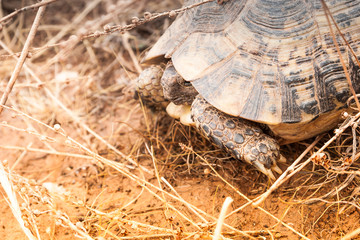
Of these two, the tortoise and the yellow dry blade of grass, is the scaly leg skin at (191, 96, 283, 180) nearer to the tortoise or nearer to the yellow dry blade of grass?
the tortoise

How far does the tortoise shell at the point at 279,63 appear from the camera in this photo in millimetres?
1919

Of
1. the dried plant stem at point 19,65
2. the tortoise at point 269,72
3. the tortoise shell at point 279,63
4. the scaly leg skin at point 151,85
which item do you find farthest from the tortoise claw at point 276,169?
the dried plant stem at point 19,65

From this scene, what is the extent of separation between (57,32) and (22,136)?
1.61 metres

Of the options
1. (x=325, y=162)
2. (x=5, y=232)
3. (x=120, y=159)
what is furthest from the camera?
(x=120, y=159)

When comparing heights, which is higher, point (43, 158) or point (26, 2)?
point (26, 2)

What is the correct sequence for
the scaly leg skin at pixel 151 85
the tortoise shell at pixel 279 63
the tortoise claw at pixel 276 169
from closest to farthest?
the tortoise shell at pixel 279 63 → the tortoise claw at pixel 276 169 → the scaly leg skin at pixel 151 85

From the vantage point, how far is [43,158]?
2723 mm

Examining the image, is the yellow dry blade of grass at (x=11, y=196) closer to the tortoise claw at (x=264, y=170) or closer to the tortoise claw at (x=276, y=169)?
the tortoise claw at (x=264, y=170)

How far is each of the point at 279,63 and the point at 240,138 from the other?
0.48m

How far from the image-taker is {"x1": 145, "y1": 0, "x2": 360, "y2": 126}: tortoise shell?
1919mm

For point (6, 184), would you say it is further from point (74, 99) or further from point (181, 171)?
point (74, 99)

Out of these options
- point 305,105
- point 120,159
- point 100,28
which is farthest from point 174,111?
point 100,28

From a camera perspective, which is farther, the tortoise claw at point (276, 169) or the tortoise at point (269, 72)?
the tortoise claw at point (276, 169)

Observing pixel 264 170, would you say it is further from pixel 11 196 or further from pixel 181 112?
pixel 11 196
